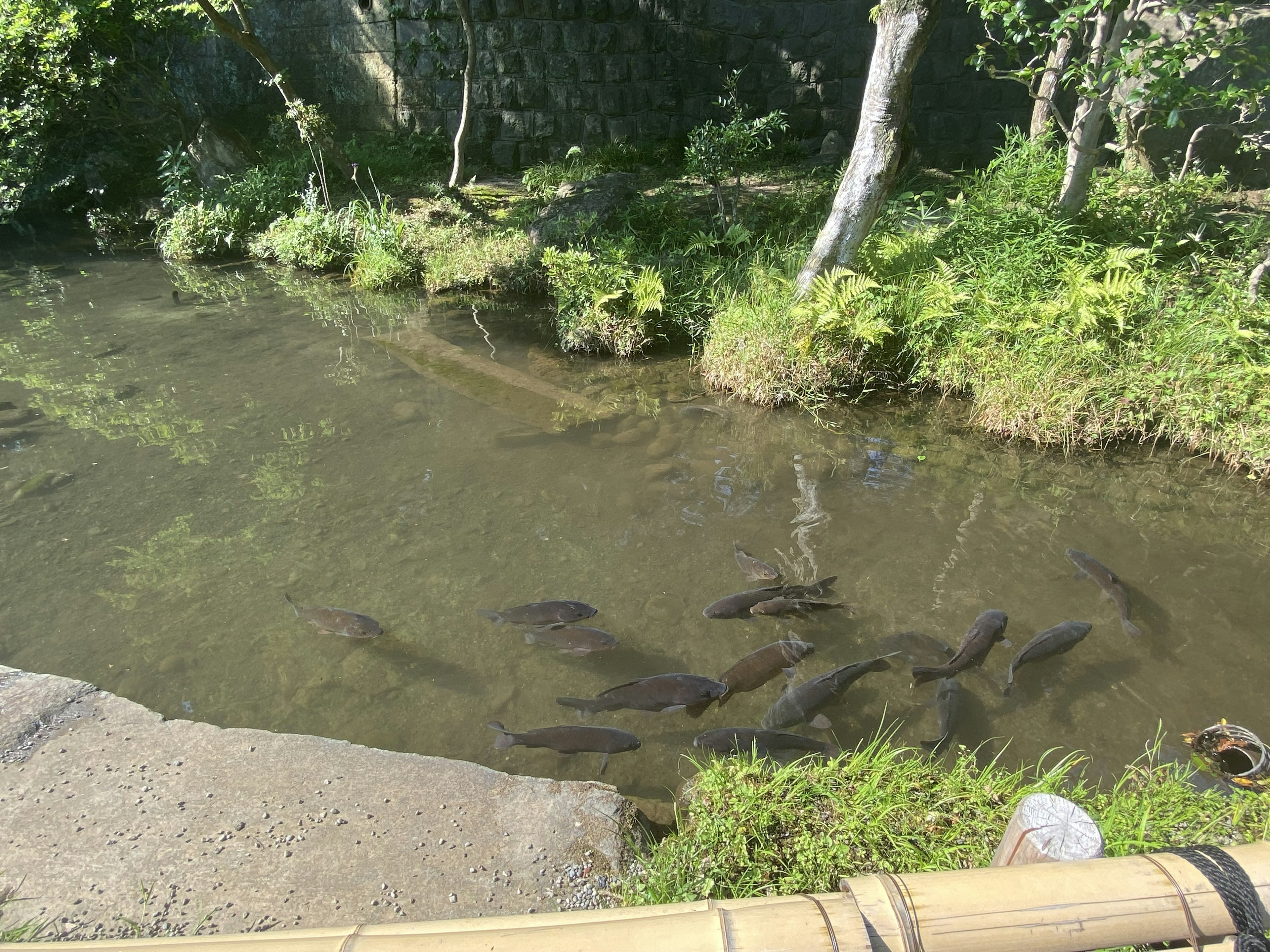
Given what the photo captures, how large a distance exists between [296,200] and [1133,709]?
14.2 m

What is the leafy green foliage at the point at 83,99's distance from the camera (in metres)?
13.1

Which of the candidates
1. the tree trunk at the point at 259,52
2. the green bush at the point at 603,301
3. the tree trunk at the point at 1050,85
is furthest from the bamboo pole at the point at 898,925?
the tree trunk at the point at 259,52

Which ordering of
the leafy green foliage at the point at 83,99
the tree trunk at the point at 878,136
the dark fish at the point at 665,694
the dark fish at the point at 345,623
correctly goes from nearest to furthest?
1. the dark fish at the point at 665,694
2. the dark fish at the point at 345,623
3. the tree trunk at the point at 878,136
4. the leafy green foliage at the point at 83,99

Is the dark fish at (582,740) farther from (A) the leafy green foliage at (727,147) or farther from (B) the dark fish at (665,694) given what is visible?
(A) the leafy green foliage at (727,147)

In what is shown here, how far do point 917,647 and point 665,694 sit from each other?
4.92ft

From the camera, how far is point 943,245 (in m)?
7.98

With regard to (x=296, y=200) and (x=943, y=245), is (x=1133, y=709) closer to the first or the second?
(x=943, y=245)

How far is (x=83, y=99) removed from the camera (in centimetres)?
1382

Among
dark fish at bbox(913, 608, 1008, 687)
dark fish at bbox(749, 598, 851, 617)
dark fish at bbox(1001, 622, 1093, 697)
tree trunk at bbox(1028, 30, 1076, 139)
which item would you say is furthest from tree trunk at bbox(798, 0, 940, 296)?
dark fish at bbox(1001, 622, 1093, 697)

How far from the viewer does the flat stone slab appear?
275cm

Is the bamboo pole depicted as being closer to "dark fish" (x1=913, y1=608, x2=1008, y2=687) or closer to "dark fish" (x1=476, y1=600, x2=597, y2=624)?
"dark fish" (x1=913, y1=608, x2=1008, y2=687)

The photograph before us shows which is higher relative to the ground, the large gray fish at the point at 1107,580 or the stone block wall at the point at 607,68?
the stone block wall at the point at 607,68

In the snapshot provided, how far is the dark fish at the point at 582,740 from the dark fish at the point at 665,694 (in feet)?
0.75

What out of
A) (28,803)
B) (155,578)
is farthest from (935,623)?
(155,578)
